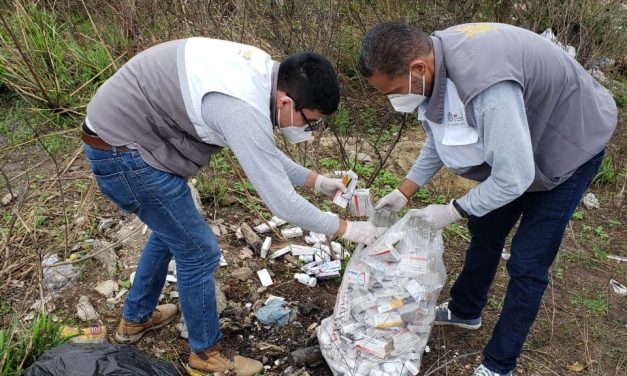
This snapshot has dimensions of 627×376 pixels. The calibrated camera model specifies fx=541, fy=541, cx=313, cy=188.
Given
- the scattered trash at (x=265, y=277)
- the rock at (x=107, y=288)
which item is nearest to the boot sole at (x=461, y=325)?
the scattered trash at (x=265, y=277)

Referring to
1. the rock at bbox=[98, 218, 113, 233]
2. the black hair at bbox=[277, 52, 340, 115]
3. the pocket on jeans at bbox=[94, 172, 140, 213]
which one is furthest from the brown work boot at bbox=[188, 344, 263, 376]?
the rock at bbox=[98, 218, 113, 233]

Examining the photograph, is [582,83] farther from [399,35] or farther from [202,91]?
[202,91]

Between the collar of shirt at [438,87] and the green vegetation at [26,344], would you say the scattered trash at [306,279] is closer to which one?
the green vegetation at [26,344]

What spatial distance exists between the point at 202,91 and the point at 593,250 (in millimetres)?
3140

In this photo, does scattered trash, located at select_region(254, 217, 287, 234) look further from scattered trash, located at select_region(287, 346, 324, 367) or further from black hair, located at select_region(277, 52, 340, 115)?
black hair, located at select_region(277, 52, 340, 115)

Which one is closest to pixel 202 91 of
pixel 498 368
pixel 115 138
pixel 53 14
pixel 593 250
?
pixel 115 138

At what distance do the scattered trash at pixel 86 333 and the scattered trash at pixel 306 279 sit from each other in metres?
1.08

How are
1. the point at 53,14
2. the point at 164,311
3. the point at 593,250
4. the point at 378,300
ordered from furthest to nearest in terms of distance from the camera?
the point at 53,14, the point at 593,250, the point at 164,311, the point at 378,300

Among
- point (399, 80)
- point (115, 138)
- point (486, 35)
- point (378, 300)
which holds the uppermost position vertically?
point (486, 35)

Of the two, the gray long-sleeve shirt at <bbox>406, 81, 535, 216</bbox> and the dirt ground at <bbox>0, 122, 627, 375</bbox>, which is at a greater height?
the gray long-sleeve shirt at <bbox>406, 81, 535, 216</bbox>

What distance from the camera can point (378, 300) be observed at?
237cm

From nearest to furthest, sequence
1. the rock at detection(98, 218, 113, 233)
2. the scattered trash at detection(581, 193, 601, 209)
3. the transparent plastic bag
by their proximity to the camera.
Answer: the transparent plastic bag, the rock at detection(98, 218, 113, 233), the scattered trash at detection(581, 193, 601, 209)

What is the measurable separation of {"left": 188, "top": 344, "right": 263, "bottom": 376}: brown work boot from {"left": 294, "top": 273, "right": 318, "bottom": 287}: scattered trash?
696mm

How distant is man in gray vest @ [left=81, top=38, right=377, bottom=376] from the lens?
1.82 m
